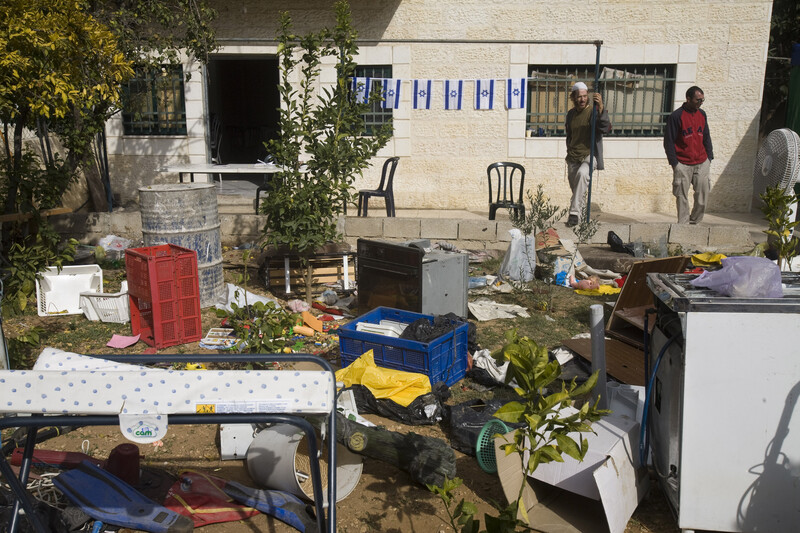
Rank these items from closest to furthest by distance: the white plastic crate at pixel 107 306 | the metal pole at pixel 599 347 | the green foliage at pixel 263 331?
the metal pole at pixel 599 347 < the green foliage at pixel 263 331 < the white plastic crate at pixel 107 306

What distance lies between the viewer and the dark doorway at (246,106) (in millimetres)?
17703

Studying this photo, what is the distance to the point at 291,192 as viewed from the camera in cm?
745

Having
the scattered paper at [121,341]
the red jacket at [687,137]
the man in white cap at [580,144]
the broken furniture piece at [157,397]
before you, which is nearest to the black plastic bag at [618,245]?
the man in white cap at [580,144]

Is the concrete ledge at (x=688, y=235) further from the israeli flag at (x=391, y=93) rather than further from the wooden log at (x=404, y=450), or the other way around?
the wooden log at (x=404, y=450)

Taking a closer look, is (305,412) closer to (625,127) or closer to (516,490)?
(516,490)

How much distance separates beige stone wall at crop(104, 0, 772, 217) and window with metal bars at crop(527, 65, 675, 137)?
0.21 meters

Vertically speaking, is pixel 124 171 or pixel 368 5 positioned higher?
pixel 368 5

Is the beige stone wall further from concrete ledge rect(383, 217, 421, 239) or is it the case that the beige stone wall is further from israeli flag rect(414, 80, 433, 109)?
concrete ledge rect(383, 217, 421, 239)

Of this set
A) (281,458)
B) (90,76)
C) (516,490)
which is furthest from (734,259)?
(90,76)

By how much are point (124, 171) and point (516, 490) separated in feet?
35.5

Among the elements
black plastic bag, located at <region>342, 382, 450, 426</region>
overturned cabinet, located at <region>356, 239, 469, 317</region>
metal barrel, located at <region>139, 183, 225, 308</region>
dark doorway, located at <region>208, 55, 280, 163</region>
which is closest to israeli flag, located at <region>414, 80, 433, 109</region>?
metal barrel, located at <region>139, 183, 225, 308</region>

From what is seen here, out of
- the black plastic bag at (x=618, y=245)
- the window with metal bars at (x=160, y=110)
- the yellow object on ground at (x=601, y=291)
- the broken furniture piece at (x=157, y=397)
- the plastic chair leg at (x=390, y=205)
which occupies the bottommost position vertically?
the yellow object on ground at (x=601, y=291)

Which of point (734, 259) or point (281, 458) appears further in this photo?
point (281, 458)

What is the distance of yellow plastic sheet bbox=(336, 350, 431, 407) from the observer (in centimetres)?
483
